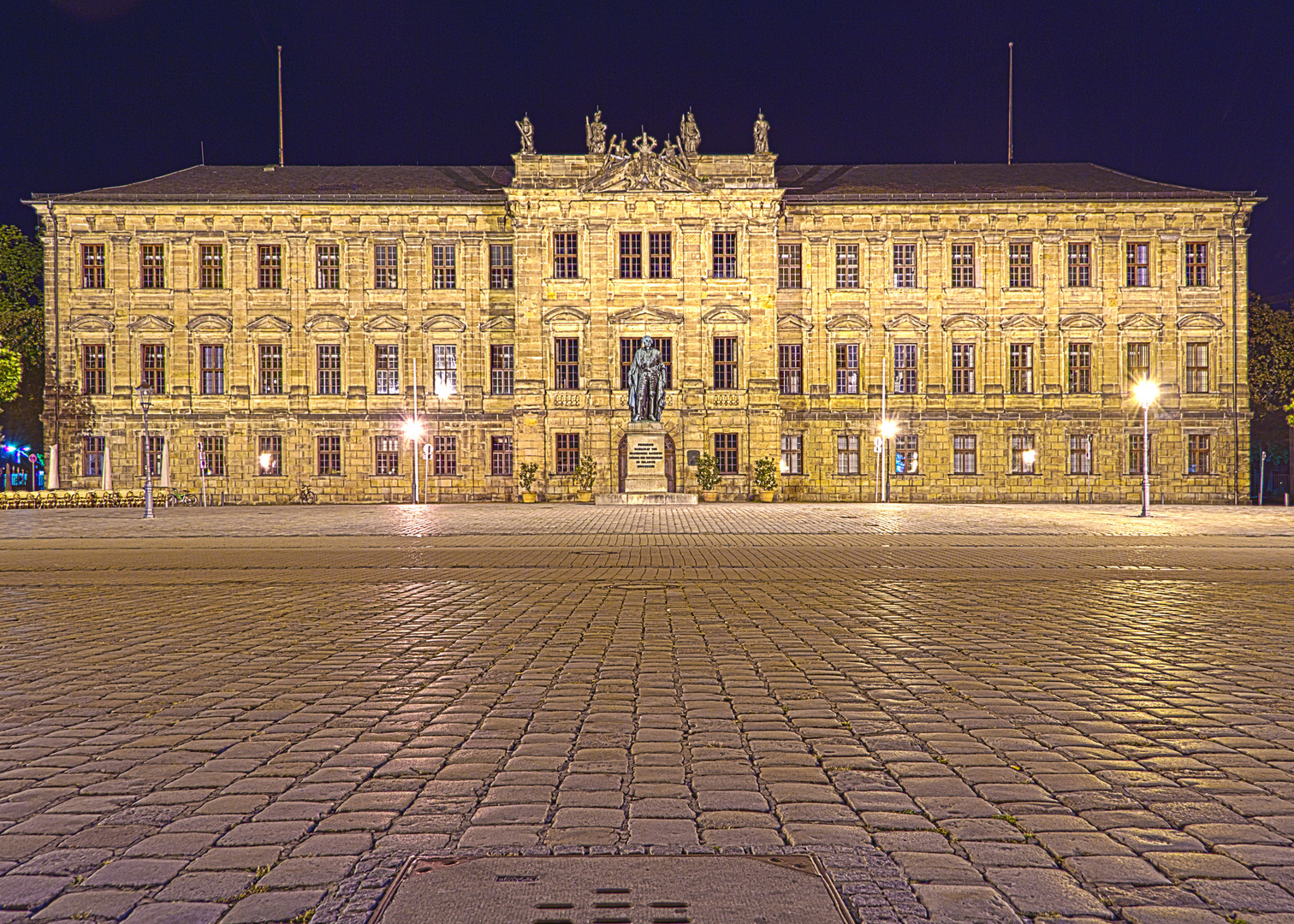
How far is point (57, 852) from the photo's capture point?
148 inches

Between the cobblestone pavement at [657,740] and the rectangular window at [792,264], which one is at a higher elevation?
the rectangular window at [792,264]

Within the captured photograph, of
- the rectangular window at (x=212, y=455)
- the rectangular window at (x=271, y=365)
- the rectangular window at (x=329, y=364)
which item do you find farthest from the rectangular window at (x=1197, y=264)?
the rectangular window at (x=212, y=455)

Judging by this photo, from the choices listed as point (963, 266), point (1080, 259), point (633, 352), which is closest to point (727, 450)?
point (633, 352)

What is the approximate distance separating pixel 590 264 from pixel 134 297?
22.2 m

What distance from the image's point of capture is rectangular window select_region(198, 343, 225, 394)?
5006cm

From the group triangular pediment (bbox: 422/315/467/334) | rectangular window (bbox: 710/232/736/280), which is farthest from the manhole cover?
triangular pediment (bbox: 422/315/467/334)

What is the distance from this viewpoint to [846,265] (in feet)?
165

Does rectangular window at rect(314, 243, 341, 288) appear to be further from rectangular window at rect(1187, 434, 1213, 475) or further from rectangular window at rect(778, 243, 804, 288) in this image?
rectangular window at rect(1187, 434, 1213, 475)

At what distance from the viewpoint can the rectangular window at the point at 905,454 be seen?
163 ft

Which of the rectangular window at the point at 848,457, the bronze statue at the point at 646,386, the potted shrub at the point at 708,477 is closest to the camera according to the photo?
the bronze statue at the point at 646,386

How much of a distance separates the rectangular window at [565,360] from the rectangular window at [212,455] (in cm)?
1654

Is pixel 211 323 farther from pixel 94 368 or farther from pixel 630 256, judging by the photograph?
pixel 630 256

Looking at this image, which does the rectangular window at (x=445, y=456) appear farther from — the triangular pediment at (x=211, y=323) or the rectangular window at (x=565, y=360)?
the triangular pediment at (x=211, y=323)

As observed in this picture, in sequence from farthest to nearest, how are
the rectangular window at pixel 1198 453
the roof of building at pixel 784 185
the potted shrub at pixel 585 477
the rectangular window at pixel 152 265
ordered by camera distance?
the rectangular window at pixel 152 265, the rectangular window at pixel 1198 453, the roof of building at pixel 784 185, the potted shrub at pixel 585 477
